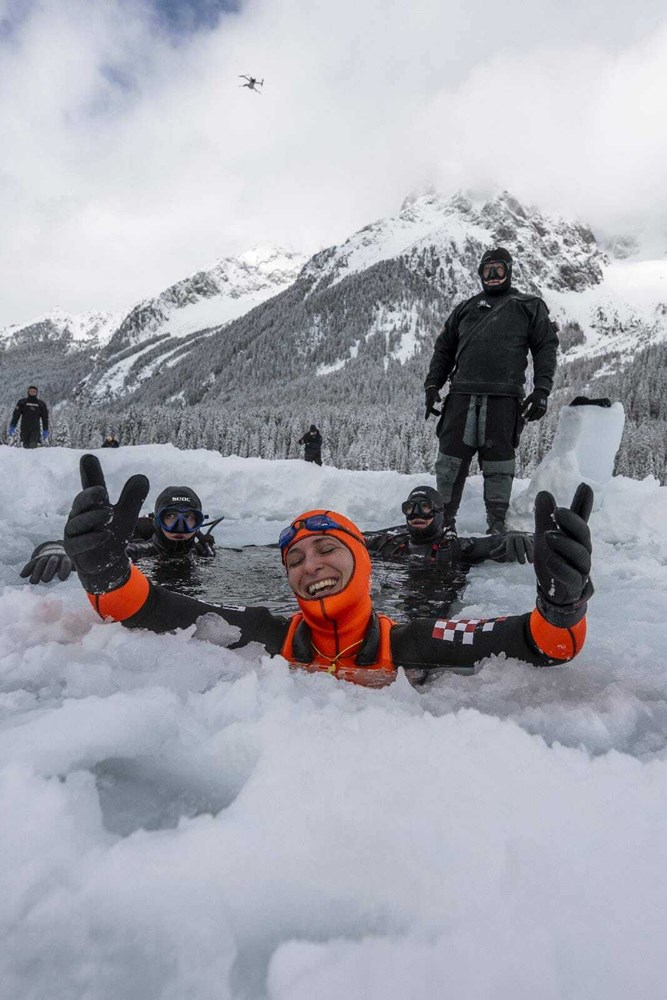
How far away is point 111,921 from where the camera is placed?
892mm

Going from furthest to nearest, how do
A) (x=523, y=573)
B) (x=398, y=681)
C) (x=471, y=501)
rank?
(x=471, y=501)
(x=523, y=573)
(x=398, y=681)

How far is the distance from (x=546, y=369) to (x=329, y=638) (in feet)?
12.0

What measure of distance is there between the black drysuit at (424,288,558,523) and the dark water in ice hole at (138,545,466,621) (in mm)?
945

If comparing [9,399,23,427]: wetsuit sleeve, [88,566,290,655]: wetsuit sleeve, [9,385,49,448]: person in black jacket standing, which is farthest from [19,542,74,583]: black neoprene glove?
[9,385,49,448]: person in black jacket standing

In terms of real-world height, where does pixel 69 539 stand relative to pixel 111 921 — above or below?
above

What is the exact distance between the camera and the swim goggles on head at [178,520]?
17.6ft

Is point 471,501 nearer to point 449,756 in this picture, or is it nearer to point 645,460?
point 449,756

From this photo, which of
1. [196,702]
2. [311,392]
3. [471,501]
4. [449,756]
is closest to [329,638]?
[196,702]

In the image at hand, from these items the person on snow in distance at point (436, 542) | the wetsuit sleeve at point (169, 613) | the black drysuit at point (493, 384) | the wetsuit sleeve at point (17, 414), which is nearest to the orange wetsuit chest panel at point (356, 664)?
the wetsuit sleeve at point (169, 613)

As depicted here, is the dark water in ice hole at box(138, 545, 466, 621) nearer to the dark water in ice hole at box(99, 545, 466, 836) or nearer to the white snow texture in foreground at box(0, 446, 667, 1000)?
the dark water in ice hole at box(99, 545, 466, 836)

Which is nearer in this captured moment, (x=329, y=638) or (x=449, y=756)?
(x=449, y=756)

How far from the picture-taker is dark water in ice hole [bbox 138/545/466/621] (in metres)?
4.33

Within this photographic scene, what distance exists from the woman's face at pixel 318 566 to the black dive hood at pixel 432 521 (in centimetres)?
270

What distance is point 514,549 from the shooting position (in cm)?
495
